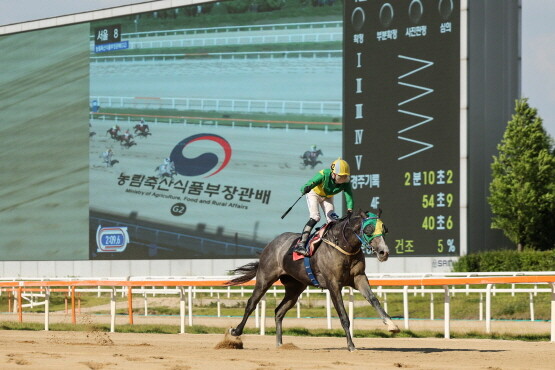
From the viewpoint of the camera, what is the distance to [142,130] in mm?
33156

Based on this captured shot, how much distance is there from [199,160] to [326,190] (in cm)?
2137

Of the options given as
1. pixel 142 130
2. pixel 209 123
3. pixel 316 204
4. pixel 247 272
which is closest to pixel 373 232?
pixel 316 204

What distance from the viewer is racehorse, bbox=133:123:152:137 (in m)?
33.0

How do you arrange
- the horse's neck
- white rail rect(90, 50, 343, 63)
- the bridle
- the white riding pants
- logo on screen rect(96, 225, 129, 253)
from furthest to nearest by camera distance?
logo on screen rect(96, 225, 129, 253) → white rail rect(90, 50, 343, 63) → the white riding pants → the horse's neck → the bridle

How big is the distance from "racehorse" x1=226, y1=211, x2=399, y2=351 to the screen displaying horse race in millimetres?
15588

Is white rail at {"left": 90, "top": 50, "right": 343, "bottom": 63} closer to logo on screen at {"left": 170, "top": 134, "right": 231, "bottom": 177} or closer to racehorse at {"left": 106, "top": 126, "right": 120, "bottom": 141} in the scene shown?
racehorse at {"left": 106, "top": 126, "right": 120, "bottom": 141}

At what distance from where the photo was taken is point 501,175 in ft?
92.3

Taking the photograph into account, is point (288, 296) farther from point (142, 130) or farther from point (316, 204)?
point (142, 130)

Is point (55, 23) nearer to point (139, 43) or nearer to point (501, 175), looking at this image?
point (139, 43)

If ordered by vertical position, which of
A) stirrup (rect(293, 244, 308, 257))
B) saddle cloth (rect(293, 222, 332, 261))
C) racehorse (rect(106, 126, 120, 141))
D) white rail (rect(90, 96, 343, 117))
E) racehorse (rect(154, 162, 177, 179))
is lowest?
stirrup (rect(293, 244, 308, 257))

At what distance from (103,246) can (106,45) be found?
6415 mm

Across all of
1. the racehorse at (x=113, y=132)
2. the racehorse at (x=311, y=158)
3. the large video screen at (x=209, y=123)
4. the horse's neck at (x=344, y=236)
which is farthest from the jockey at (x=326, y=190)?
the racehorse at (x=113, y=132)

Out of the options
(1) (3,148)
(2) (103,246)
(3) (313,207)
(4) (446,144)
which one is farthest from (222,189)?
(3) (313,207)

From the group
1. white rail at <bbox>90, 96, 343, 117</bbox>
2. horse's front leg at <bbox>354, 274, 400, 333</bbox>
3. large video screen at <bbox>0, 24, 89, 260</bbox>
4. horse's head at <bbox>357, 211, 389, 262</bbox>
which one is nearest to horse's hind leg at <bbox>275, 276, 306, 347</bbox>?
horse's front leg at <bbox>354, 274, 400, 333</bbox>
